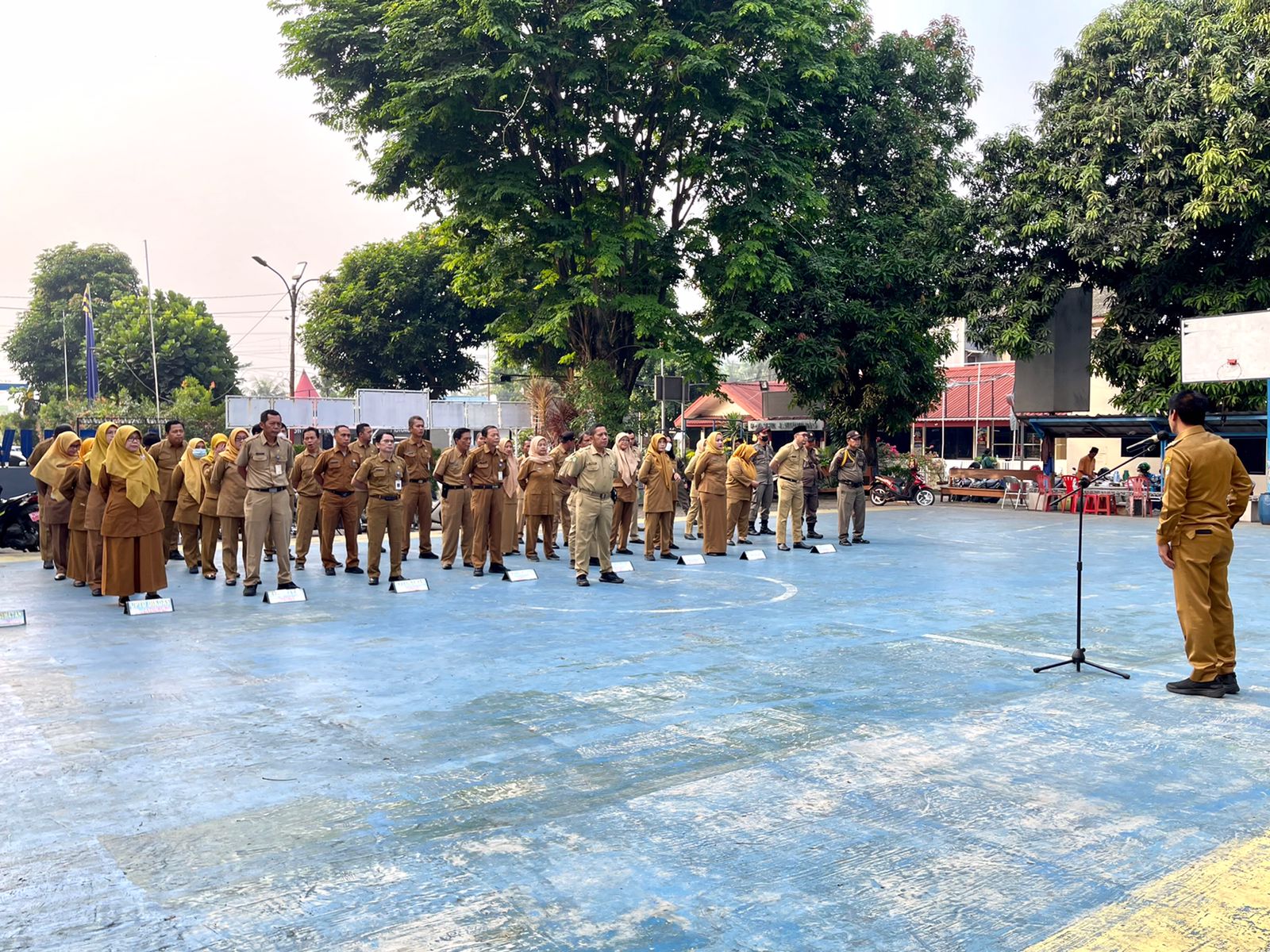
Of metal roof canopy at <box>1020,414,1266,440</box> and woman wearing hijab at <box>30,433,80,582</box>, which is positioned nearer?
woman wearing hijab at <box>30,433,80,582</box>

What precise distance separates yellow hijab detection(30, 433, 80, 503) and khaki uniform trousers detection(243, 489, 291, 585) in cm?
271

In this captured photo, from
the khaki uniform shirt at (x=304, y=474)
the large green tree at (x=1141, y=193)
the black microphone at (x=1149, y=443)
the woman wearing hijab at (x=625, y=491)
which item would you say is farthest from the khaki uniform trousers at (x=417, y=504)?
the large green tree at (x=1141, y=193)

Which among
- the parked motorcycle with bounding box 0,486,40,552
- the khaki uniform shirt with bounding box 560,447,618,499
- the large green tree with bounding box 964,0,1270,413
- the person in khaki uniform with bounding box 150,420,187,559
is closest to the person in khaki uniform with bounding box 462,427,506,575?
the khaki uniform shirt with bounding box 560,447,618,499

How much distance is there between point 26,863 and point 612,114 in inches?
862

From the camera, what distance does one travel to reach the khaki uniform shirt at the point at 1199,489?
6891 mm

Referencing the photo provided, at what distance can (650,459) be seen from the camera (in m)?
15.3

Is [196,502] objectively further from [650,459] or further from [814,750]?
[814,750]

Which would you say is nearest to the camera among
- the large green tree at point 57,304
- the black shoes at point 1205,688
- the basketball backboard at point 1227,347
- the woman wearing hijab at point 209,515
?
the black shoes at point 1205,688

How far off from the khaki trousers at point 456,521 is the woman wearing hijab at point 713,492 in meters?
3.42

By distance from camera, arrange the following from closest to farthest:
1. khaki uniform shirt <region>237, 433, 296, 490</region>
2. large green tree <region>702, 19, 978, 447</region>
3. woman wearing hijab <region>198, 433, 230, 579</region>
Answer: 1. khaki uniform shirt <region>237, 433, 296, 490</region>
2. woman wearing hijab <region>198, 433, 230, 579</region>
3. large green tree <region>702, 19, 978, 447</region>

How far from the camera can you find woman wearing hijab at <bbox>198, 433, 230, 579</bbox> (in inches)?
515

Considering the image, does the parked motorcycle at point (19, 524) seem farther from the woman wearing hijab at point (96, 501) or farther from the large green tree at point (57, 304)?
the large green tree at point (57, 304)

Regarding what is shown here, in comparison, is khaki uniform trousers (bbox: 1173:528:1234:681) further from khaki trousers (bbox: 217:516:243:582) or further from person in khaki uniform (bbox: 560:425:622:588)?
khaki trousers (bbox: 217:516:243:582)

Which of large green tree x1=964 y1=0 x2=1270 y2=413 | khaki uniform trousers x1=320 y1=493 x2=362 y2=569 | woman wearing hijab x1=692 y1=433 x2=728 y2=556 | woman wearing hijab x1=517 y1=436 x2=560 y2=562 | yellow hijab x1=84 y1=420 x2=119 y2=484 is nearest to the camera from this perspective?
yellow hijab x1=84 y1=420 x2=119 y2=484
